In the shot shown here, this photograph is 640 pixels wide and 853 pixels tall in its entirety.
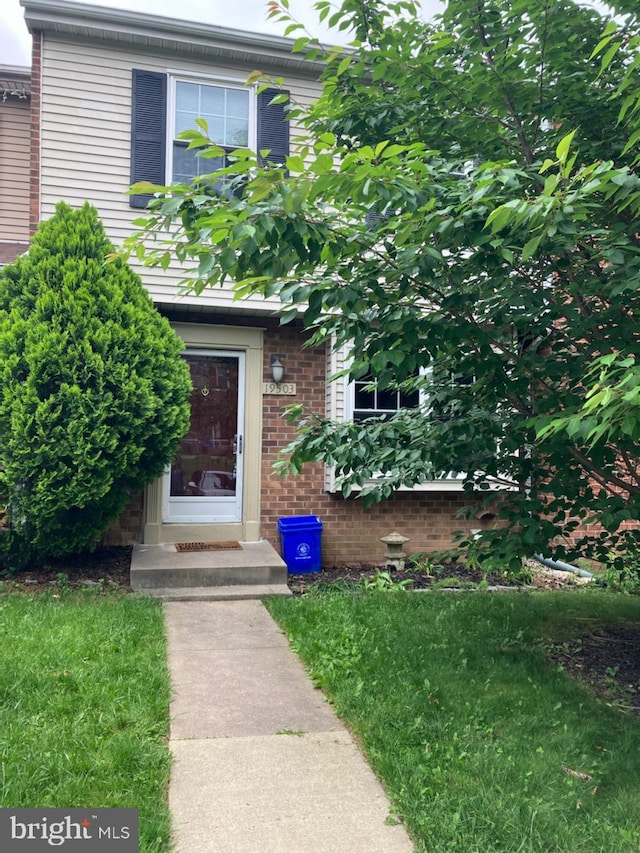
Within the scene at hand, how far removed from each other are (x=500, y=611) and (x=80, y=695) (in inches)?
131

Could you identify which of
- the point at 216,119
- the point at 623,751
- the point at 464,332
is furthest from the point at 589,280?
the point at 216,119

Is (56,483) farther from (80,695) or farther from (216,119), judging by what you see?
(216,119)

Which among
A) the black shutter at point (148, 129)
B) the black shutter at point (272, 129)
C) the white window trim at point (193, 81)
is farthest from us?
the black shutter at point (272, 129)

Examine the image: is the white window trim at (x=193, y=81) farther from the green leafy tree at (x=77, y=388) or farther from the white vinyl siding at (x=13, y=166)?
the white vinyl siding at (x=13, y=166)

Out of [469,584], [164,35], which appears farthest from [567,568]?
[164,35]

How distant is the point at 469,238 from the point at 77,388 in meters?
3.73

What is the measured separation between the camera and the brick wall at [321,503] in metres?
7.18

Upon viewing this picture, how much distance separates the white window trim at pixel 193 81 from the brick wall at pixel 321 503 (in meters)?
2.12

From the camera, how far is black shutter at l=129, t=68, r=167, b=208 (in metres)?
6.73

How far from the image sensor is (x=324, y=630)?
4492mm

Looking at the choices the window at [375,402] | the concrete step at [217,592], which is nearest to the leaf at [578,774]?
the concrete step at [217,592]

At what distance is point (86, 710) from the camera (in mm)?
3082

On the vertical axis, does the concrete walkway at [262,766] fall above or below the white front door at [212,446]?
below

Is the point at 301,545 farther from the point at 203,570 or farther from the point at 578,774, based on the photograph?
the point at 578,774
